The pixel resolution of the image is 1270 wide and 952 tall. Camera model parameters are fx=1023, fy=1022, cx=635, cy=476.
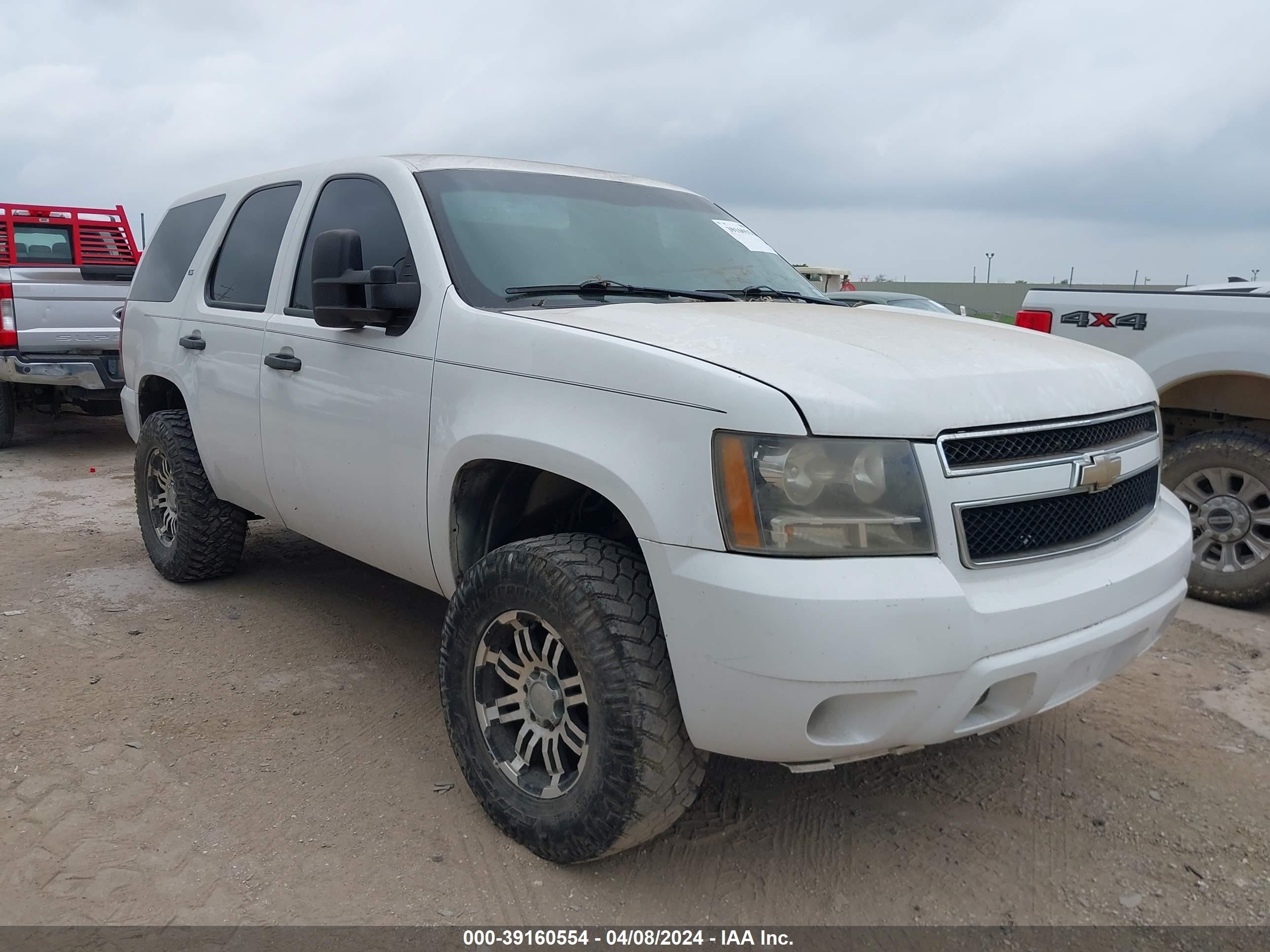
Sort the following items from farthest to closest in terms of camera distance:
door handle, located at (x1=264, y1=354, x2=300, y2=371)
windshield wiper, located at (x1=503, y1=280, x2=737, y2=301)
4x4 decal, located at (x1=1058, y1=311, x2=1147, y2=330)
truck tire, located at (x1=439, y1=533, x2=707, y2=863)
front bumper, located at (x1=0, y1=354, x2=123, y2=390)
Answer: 1. front bumper, located at (x1=0, y1=354, x2=123, y2=390)
2. 4x4 decal, located at (x1=1058, y1=311, x2=1147, y2=330)
3. door handle, located at (x1=264, y1=354, x2=300, y2=371)
4. windshield wiper, located at (x1=503, y1=280, x2=737, y2=301)
5. truck tire, located at (x1=439, y1=533, x2=707, y2=863)

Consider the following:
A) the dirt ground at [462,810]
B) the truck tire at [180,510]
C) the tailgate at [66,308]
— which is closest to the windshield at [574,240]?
the dirt ground at [462,810]

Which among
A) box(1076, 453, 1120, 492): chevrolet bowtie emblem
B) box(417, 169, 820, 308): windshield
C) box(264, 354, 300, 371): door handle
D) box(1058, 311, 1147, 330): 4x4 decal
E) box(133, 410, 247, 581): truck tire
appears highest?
box(417, 169, 820, 308): windshield

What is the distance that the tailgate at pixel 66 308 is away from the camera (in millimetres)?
8891

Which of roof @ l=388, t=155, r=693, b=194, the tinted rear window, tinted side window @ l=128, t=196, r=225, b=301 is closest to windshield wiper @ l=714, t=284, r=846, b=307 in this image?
roof @ l=388, t=155, r=693, b=194

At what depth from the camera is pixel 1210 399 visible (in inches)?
203

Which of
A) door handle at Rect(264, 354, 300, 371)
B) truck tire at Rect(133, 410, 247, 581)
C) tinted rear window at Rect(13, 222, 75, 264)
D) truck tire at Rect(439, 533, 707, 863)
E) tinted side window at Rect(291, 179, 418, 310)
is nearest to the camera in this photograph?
truck tire at Rect(439, 533, 707, 863)

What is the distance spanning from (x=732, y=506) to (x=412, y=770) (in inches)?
63.2

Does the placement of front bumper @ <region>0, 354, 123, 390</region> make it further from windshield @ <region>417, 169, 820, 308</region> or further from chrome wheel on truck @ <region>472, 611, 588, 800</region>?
chrome wheel on truck @ <region>472, 611, 588, 800</region>

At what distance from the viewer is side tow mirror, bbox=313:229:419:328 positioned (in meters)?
3.11

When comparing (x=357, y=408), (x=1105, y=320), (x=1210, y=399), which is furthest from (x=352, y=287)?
(x=1210, y=399)

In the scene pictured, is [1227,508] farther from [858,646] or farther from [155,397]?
[155,397]

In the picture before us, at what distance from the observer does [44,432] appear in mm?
10789

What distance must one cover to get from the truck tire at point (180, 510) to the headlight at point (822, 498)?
322 cm

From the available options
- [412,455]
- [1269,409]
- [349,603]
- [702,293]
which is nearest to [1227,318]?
[1269,409]
